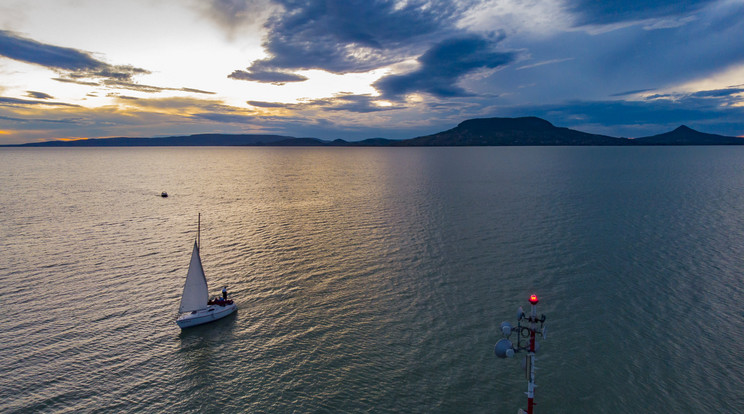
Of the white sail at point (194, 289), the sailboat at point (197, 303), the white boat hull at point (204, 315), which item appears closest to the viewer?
the white boat hull at point (204, 315)

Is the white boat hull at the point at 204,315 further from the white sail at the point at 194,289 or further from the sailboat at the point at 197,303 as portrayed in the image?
the white sail at the point at 194,289

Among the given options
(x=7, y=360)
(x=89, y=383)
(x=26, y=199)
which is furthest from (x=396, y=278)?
(x=26, y=199)

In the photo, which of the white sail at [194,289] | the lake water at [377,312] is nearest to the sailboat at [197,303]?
the white sail at [194,289]

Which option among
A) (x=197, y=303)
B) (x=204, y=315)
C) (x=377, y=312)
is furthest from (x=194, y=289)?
(x=377, y=312)

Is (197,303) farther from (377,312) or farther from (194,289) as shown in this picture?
(377,312)

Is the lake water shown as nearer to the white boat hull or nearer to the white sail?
the white boat hull

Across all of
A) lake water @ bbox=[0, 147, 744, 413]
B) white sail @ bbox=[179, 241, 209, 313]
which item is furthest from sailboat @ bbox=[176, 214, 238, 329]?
lake water @ bbox=[0, 147, 744, 413]

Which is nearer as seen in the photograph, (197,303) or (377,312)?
(197,303)

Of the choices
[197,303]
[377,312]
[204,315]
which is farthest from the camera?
[377,312]
